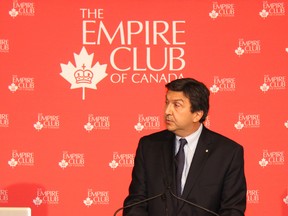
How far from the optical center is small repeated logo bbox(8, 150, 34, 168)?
4.41 m

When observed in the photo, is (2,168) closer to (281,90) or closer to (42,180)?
(42,180)

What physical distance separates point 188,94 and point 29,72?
1847 millimetres

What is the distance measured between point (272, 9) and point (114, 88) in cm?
140

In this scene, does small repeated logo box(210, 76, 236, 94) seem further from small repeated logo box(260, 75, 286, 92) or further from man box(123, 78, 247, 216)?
man box(123, 78, 247, 216)

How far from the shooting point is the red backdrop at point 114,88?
14.5ft

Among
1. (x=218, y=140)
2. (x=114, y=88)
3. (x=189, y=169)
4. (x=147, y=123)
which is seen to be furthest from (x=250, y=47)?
(x=189, y=169)

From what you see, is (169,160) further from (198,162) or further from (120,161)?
(120,161)

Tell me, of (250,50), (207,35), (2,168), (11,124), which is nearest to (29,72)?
(11,124)

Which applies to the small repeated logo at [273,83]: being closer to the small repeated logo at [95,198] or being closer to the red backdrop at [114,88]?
the red backdrop at [114,88]

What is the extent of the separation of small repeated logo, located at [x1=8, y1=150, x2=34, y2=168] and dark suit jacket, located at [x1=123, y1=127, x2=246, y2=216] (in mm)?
1556

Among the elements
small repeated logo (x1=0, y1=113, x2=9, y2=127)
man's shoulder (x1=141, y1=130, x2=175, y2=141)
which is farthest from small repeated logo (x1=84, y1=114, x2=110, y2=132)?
man's shoulder (x1=141, y1=130, x2=175, y2=141)

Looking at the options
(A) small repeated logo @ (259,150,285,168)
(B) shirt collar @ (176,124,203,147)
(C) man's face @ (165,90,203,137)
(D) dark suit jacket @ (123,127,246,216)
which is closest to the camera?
(D) dark suit jacket @ (123,127,246,216)

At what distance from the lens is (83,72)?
4.43 m

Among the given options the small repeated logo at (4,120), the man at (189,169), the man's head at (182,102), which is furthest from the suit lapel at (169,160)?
the small repeated logo at (4,120)
